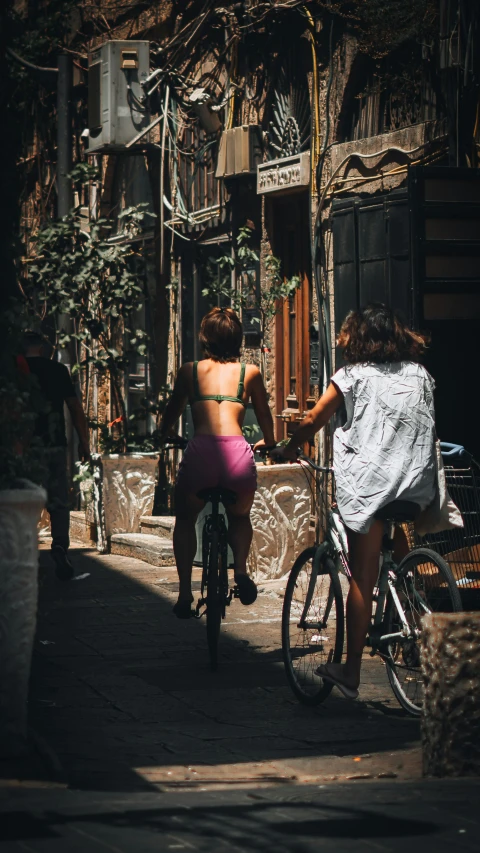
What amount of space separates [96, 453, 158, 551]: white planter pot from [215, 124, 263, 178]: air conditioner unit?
9.02ft

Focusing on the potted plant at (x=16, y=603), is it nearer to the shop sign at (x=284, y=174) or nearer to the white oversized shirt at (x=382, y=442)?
the white oversized shirt at (x=382, y=442)

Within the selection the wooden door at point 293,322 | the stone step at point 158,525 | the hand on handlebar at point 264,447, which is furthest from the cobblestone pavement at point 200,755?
the wooden door at point 293,322

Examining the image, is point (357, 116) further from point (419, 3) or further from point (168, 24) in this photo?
point (168, 24)

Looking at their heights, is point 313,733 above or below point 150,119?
below

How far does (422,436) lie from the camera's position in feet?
21.9

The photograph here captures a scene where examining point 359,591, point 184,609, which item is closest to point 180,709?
point 359,591

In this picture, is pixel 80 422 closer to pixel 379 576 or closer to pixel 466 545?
pixel 466 545

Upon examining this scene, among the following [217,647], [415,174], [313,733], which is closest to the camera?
[313,733]

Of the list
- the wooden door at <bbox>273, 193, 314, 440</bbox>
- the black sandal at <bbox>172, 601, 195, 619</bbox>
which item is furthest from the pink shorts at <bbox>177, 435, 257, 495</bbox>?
the wooden door at <bbox>273, 193, 314, 440</bbox>

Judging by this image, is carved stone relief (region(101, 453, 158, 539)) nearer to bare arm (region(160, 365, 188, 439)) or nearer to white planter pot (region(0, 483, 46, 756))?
bare arm (region(160, 365, 188, 439))

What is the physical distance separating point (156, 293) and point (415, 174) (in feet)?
24.6

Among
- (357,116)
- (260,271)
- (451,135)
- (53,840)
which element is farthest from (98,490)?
(53,840)

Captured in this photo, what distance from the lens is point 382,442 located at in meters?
6.62

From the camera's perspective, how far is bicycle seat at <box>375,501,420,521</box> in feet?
21.5
